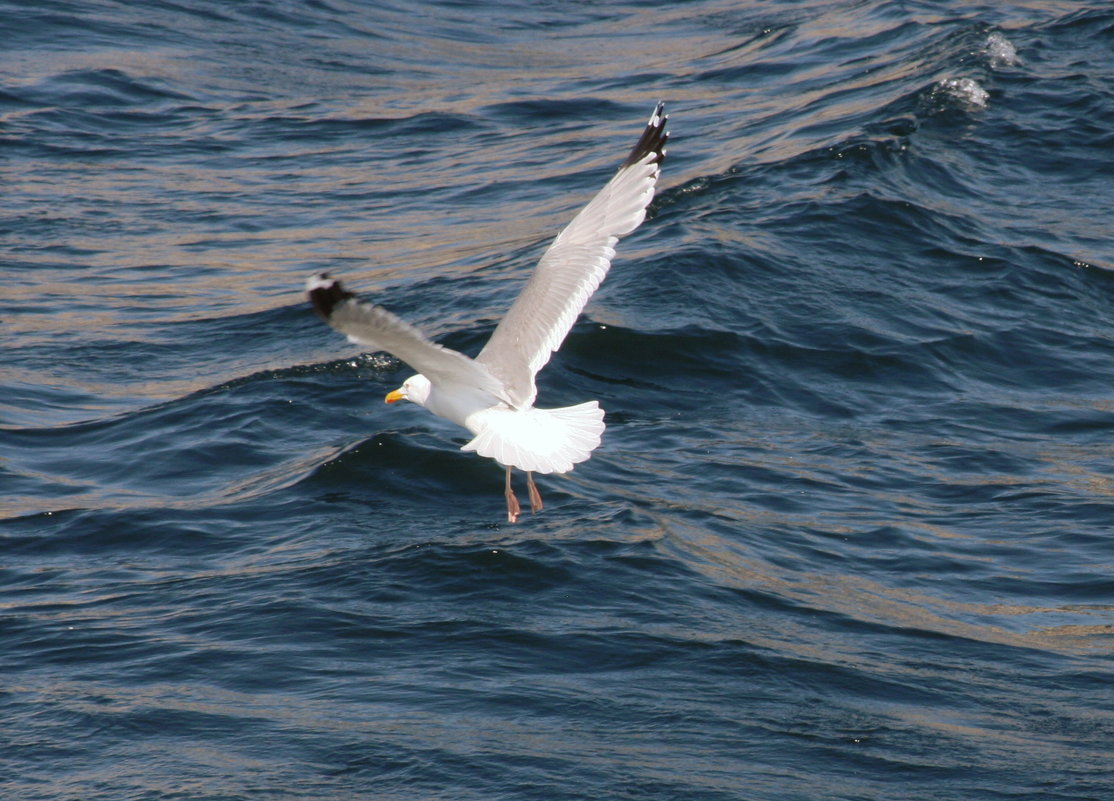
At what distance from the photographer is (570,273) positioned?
7.41m

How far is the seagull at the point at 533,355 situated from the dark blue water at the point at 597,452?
0.88 m

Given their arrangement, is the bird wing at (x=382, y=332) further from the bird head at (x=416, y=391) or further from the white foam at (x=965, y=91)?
the white foam at (x=965, y=91)

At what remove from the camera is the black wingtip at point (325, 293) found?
5.18 m

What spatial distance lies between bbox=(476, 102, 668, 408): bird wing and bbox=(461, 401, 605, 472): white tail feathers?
0.40m

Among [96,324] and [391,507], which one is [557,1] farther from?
[391,507]

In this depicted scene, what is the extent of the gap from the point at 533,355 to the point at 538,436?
36.4 inches

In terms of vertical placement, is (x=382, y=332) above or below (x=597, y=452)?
above

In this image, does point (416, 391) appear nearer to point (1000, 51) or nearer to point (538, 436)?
point (538, 436)

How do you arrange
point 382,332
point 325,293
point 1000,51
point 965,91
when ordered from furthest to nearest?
point 1000,51 → point 965,91 → point 382,332 → point 325,293

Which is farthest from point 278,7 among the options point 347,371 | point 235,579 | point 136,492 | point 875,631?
point 875,631

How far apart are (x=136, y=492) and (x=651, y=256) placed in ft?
14.6

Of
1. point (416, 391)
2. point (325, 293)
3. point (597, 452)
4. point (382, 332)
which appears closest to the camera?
point (325, 293)

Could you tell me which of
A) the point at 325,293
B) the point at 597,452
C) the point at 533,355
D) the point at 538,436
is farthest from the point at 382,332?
the point at 597,452

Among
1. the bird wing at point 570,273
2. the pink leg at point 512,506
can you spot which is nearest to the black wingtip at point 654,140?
the bird wing at point 570,273
